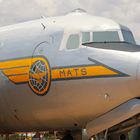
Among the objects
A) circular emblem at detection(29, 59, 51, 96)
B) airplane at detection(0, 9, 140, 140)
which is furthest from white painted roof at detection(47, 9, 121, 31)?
circular emblem at detection(29, 59, 51, 96)

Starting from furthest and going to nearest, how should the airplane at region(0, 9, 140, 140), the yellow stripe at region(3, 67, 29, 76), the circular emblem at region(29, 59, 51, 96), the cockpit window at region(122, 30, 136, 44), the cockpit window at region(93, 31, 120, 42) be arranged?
the yellow stripe at region(3, 67, 29, 76), the cockpit window at region(122, 30, 136, 44), the circular emblem at region(29, 59, 51, 96), the cockpit window at region(93, 31, 120, 42), the airplane at region(0, 9, 140, 140)

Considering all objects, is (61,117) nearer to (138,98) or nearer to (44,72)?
(44,72)

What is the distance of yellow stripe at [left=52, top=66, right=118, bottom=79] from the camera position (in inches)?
472

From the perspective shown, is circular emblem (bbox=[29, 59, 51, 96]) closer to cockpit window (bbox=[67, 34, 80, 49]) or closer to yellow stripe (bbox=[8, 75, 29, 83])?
yellow stripe (bbox=[8, 75, 29, 83])

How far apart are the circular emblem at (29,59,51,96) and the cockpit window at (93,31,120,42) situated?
1.60m

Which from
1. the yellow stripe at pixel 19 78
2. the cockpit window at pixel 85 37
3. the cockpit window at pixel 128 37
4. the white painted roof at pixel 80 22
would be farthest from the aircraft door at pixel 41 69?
the cockpit window at pixel 128 37

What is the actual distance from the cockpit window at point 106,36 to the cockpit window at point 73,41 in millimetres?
495

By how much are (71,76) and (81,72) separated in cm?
A: 34

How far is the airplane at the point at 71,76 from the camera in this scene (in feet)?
38.7

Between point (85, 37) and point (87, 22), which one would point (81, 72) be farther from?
point (87, 22)

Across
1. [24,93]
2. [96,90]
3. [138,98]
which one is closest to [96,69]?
[96,90]

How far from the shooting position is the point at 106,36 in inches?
512

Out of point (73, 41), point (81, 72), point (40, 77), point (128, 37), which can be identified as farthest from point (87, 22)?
point (40, 77)

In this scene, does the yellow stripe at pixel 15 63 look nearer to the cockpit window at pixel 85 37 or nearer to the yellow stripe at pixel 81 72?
Answer: the yellow stripe at pixel 81 72
